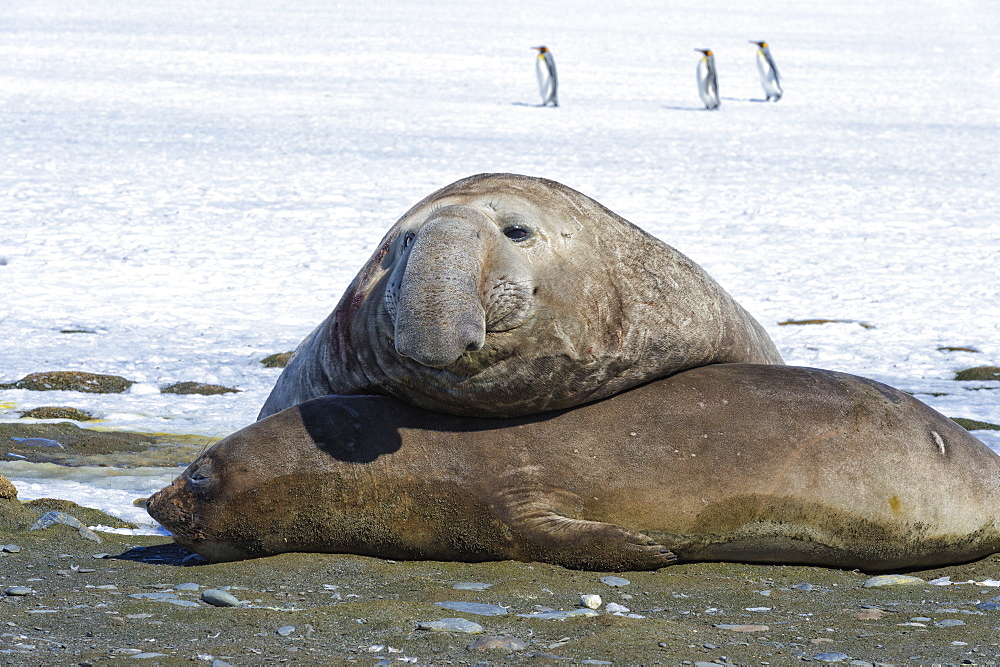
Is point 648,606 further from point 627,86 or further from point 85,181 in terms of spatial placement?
point 627,86

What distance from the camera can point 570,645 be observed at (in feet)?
9.66

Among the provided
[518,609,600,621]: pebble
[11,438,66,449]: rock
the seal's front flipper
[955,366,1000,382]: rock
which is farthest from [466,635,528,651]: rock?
[955,366,1000,382]: rock

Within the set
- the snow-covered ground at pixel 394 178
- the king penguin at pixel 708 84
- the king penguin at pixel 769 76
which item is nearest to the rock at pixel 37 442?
the snow-covered ground at pixel 394 178

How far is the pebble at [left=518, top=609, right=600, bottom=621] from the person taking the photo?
3.23m

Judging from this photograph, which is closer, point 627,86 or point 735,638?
point 735,638

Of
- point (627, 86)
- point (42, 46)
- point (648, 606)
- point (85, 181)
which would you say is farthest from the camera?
point (42, 46)

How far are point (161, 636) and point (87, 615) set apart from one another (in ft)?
0.90

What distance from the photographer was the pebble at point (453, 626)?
3053 mm

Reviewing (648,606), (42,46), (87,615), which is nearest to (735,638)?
(648,606)

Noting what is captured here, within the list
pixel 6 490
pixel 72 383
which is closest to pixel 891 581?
pixel 6 490

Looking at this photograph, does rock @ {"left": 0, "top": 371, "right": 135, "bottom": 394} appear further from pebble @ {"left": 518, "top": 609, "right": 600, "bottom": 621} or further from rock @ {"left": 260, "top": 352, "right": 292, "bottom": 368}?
pebble @ {"left": 518, "top": 609, "right": 600, "bottom": 621}

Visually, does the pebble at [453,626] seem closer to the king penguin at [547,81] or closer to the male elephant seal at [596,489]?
the male elephant seal at [596,489]

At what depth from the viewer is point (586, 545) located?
3.80m

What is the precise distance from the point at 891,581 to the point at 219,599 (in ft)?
6.50
